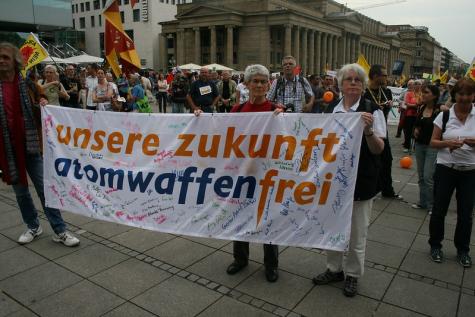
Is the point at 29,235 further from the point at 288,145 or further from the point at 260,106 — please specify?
the point at 288,145

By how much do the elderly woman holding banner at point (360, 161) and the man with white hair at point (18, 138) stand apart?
10.3ft

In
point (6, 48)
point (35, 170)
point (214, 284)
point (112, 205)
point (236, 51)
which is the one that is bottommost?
point (214, 284)

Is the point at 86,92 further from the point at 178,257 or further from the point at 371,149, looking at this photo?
the point at 371,149

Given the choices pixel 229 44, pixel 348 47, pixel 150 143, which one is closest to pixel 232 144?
pixel 150 143

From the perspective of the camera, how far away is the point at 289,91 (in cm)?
697

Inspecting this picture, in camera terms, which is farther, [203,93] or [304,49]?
[304,49]

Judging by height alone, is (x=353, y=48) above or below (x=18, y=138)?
above

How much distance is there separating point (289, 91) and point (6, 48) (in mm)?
4405

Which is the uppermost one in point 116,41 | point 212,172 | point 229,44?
point 229,44

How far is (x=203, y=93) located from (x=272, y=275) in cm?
678

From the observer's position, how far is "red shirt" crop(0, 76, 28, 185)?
14.3 ft

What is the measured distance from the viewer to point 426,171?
5.91 m

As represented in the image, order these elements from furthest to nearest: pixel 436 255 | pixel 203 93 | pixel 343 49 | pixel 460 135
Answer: pixel 343 49, pixel 203 93, pixel 436 255, pixel 460 135

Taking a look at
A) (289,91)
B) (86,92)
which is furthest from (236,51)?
(289,91)
